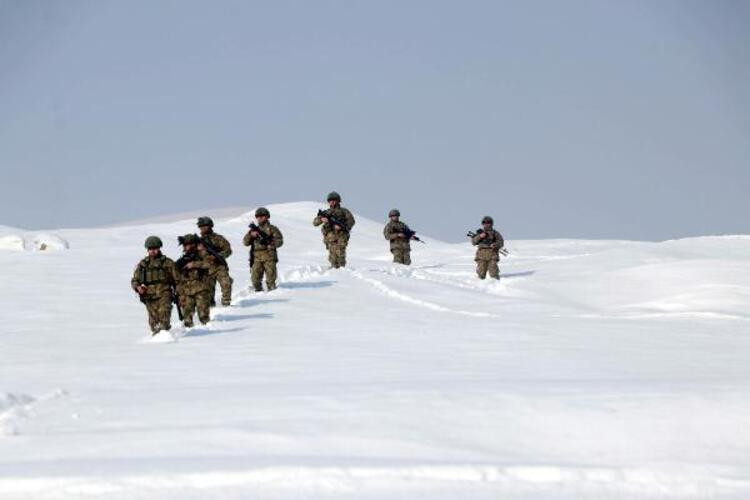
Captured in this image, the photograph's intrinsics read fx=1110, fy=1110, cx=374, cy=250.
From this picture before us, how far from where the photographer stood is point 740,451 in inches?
248

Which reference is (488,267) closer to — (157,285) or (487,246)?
(487,246)

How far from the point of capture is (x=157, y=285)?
1300cm

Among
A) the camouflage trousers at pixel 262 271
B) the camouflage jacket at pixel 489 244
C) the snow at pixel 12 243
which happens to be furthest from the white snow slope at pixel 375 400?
the snow at pixel 12 243

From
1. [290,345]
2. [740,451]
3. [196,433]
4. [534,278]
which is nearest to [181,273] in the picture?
[290,345]

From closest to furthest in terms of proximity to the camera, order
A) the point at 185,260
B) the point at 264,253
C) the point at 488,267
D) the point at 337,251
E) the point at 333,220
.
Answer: the point at 185,260
the point at 264,253
the point at 333,220
the point at 337,251
the point at 488,267

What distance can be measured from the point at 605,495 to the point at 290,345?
691 centimetres

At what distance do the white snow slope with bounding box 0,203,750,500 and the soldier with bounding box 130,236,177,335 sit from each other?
33cm

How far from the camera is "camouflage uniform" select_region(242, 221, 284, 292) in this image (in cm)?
1772

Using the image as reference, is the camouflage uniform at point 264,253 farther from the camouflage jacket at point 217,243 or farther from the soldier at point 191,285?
the soldier at point 191,285

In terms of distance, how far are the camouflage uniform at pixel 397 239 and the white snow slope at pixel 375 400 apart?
7.72 m

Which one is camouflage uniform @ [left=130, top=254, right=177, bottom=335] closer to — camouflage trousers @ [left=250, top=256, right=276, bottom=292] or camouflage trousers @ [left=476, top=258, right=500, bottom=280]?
camouflage trousers @ [left=250, top=256, right=276, bottom=292]

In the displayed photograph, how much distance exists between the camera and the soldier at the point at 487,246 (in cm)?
2252

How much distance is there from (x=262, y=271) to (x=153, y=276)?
17.3 feet

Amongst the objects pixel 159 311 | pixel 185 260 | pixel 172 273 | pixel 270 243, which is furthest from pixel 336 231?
pixel 159 311
